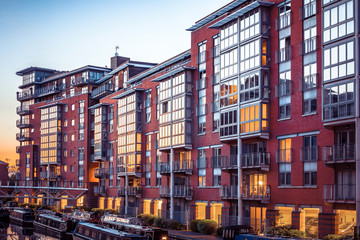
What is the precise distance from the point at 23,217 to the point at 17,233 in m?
9.50

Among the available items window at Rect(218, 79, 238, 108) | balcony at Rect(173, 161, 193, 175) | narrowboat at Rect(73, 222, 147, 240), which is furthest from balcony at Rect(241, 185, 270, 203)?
balcony at Rect(173, 161, 193, 175)

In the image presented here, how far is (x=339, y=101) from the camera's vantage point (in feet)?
130

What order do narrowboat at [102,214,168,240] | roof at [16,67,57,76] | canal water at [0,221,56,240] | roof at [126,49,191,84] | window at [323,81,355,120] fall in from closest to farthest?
window at [323,81,355,120] < narrowboat at [102,214,168,240] < canal water at [0,221,56,240] < roof at [126,49,191,84] < roof at [16,67,57,76]

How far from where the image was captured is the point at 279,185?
4719 cm

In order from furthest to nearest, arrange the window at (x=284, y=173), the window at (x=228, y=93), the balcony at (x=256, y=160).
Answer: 1. the window at (x=228, y=93)
2. the balcony at (x=256, y=160)
3. the window at (x=284, y=173)

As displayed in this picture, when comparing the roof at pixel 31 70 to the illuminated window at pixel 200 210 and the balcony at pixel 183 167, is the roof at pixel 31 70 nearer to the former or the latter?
the balcony at pixel 183 167

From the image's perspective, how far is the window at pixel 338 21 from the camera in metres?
39.1

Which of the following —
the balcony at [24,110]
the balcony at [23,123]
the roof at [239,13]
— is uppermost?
the roof at [239,13]

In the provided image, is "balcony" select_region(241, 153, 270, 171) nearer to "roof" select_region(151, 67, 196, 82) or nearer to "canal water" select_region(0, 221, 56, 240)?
"roof" select_region(151, 67, 196, 82)

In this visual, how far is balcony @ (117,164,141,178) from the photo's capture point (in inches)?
2987

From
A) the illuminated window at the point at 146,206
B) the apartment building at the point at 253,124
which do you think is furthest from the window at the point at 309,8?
the illuminated window at the point at 146,206

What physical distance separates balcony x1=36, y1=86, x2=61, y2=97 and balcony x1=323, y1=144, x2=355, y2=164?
273 feet

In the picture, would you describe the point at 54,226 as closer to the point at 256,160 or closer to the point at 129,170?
the point at 129,170

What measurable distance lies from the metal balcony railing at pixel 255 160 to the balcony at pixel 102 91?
47963 mm
